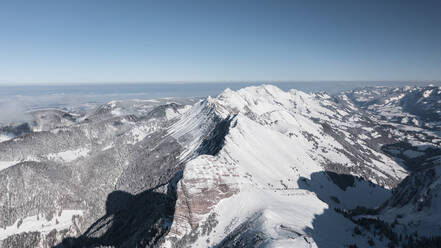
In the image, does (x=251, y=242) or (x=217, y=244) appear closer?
(x=251, y=242)

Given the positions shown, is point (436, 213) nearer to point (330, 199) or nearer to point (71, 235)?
point (330, 199)

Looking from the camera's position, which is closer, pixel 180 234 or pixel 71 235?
pixel 180 234

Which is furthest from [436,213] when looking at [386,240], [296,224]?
[296,224]

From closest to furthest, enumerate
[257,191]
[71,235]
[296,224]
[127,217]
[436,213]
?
[296,224]
[436,213]
[257,191]
[127,217]
[71,235]

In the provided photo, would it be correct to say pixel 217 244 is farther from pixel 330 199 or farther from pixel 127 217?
pixel 330 199

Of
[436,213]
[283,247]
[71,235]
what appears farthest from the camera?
[71,235]

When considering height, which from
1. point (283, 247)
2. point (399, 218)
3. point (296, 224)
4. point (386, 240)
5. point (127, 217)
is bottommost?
point (127, 217)

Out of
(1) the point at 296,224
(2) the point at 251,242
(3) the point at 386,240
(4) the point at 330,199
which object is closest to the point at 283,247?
(2) the point at 251,242

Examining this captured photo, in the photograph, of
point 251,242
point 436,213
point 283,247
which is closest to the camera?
point 283,247

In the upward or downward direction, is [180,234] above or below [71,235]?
above
